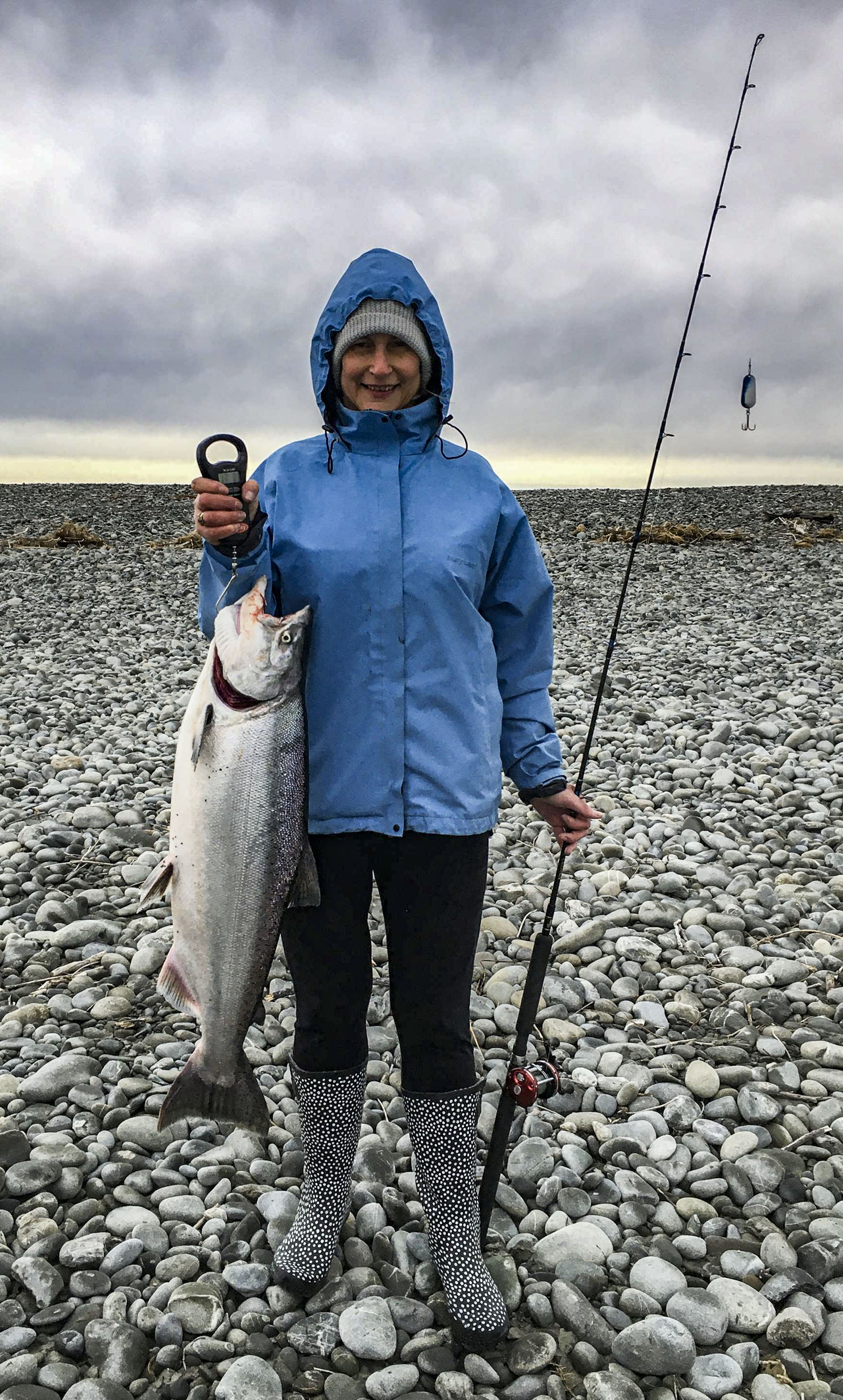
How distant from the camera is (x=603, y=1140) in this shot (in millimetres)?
3734

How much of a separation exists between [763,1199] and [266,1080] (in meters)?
1.94

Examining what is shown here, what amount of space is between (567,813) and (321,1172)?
4.49 feet

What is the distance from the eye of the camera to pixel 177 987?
276 centimetres

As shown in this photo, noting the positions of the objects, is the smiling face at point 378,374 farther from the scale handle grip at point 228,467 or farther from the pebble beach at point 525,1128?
the pebble beach at point 525,1128

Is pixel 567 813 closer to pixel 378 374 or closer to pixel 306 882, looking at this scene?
pixel 306 882

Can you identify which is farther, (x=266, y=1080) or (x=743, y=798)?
(x=743, y=798)

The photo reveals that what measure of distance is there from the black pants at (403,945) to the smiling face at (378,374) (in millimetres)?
1256

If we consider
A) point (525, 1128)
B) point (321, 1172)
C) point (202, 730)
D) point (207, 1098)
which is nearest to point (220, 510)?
point (202, 730)

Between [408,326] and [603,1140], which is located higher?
[408,326]

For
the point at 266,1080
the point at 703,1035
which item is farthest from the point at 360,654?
the point at 703,1035

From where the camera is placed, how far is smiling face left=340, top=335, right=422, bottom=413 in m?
2.85

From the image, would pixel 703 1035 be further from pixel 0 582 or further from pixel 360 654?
pixel 0 582

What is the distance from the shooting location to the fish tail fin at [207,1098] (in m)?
2.76

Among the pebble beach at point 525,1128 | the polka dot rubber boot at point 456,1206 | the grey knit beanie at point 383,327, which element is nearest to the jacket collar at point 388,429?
the grey knit beanie at point 383,327
